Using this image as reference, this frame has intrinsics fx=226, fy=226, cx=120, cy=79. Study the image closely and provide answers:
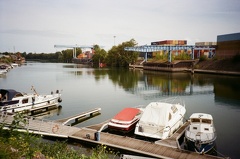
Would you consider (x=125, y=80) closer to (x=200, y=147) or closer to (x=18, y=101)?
(x=18, y=101)

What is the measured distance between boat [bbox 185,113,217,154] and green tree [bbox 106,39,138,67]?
106 meters

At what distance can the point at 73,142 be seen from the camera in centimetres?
1705

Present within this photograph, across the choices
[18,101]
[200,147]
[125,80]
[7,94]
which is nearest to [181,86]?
[125,80]

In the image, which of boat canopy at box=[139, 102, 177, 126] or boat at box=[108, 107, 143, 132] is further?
boat at box=[108, 107, 143, 132]

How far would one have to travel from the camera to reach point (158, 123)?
17109 mm

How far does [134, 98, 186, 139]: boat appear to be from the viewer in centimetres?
1673

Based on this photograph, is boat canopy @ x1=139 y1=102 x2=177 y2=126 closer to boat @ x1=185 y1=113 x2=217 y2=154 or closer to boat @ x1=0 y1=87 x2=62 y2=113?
boat @ x1=185 y1=113 x2=217 y2=154

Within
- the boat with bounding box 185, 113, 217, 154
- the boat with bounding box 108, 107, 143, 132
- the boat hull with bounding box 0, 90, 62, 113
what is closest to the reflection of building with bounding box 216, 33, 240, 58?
the boat hull with bounding box 0, 90, 62, 113

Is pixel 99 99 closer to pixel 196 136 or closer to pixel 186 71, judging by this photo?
pixel 196 136

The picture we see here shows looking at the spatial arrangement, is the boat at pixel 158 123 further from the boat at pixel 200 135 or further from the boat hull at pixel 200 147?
the boat hull at pixel 200 147

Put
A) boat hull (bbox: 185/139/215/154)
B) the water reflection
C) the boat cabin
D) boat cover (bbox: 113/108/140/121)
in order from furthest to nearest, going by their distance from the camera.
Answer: the water reflection → boat cover (bbox: 113/108/140/121) → the boat cabin → boat hull (bbox: 185/139/215/154)

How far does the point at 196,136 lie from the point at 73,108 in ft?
58.1

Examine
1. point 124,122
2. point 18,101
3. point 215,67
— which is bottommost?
point 124,122

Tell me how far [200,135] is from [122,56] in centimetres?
10997
